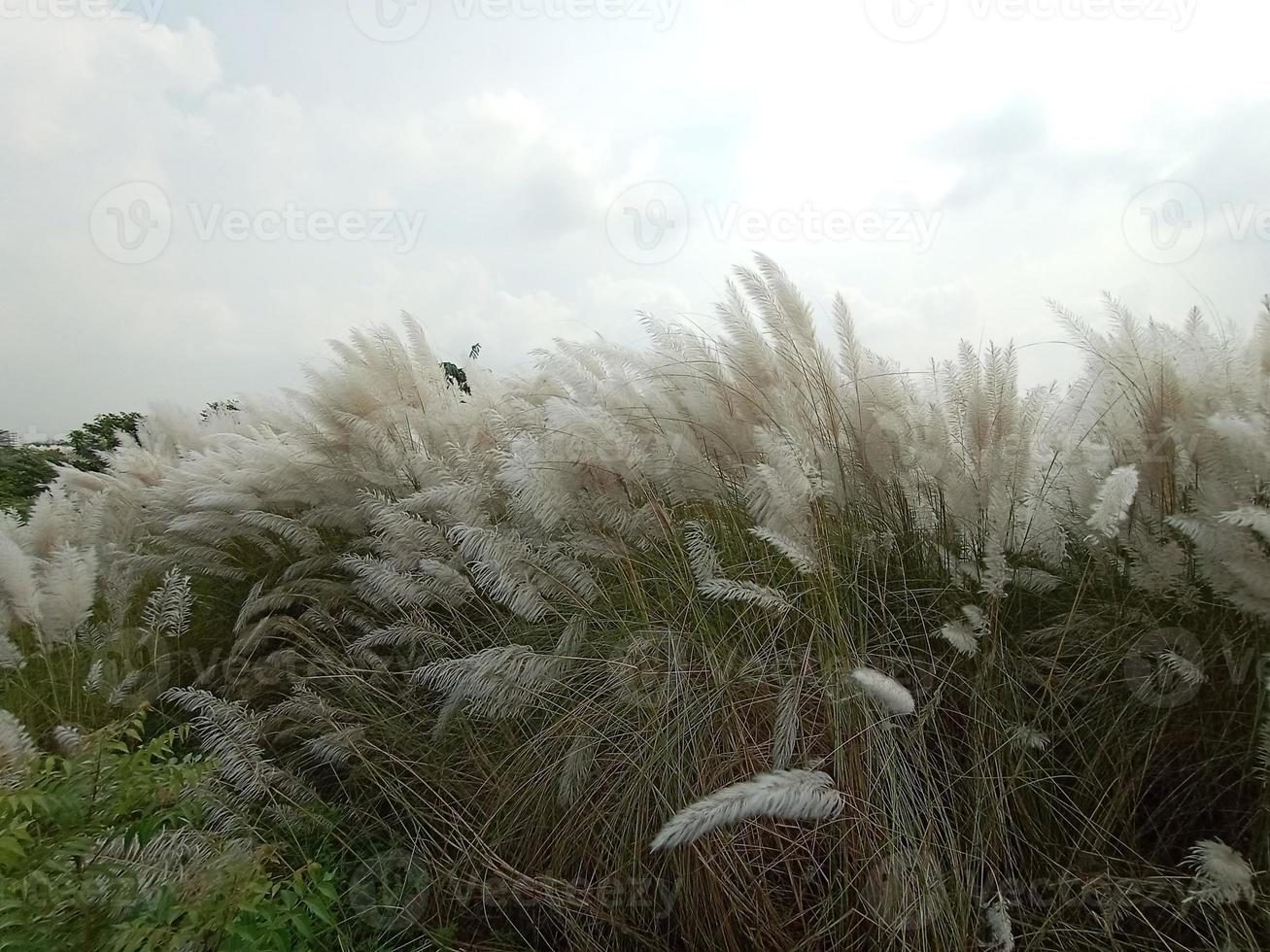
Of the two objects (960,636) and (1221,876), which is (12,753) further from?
(1221,876)

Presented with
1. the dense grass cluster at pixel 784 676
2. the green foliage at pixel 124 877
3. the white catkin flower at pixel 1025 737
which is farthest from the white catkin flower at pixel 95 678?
the white catkin flower at pixel 1025 737

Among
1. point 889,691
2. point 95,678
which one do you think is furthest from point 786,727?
point 95,678

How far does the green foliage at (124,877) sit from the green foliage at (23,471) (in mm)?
6739

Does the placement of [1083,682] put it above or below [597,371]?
below

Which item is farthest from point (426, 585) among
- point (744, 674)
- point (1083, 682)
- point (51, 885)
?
point (1083, 682)

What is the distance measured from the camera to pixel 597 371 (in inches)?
105

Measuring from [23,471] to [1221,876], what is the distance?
9.25 metres

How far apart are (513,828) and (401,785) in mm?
326

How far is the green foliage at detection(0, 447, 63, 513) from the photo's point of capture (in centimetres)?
729

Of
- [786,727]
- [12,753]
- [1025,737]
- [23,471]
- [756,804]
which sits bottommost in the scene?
[1025,737]

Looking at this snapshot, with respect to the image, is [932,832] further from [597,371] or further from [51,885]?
[597,371]

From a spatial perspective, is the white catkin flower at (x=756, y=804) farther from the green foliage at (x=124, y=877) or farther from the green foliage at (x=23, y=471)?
the green foliage at (x=23, y=471)

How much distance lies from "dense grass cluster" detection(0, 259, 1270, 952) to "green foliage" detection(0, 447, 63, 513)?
5960 mm

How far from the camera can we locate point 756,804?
1098 millimetres
